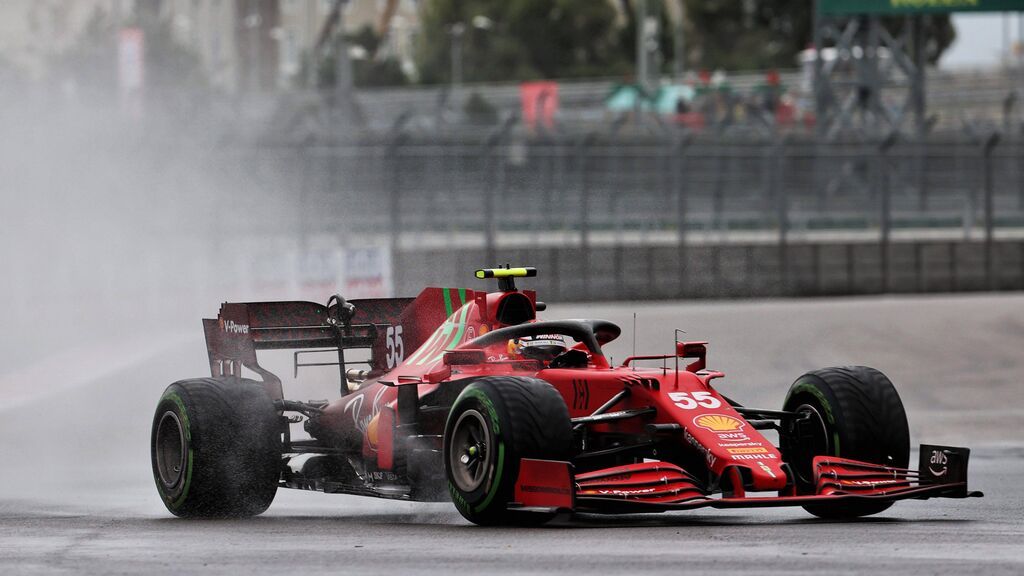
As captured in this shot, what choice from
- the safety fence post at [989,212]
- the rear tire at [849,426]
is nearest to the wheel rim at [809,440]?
the rear tire at [849,426]

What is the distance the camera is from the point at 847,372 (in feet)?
33.0

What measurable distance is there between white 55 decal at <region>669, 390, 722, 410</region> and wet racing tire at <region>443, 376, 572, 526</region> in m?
0.77

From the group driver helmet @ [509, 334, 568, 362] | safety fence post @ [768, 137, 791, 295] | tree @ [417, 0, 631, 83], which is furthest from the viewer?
tree @ [417, 0, 631, 83]

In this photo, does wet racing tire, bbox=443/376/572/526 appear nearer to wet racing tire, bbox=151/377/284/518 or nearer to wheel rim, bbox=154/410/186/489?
wet racing tire, bbox=151/377/284/518

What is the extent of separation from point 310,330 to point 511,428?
10.4 feet

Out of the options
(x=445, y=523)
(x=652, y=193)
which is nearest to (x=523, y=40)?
(x=652, y=193)

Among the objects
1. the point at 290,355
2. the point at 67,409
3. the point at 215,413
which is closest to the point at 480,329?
the point at 215,413

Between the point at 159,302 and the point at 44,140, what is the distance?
425 centimetres

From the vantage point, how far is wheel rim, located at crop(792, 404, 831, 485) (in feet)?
32.6

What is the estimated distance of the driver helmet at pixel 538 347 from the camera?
10203mm

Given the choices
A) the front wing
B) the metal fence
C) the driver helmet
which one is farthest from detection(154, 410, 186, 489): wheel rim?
the metal fence

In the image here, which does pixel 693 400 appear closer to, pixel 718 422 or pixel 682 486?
pixel 718 422

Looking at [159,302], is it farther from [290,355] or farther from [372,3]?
[372,3]

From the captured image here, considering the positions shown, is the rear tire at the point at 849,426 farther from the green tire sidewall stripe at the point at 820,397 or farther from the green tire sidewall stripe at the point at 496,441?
the green tire sidewall stripe at the point at 496,441
